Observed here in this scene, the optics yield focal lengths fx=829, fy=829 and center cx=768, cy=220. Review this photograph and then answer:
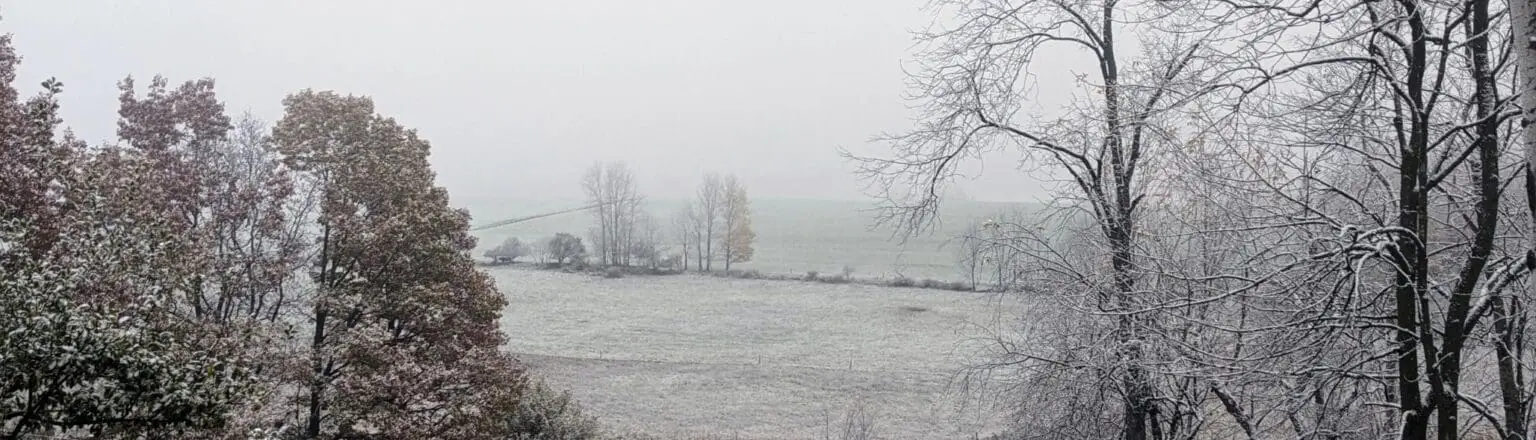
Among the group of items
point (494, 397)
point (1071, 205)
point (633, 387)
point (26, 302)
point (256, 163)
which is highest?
point (256, 163)

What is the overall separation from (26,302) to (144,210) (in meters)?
2.57

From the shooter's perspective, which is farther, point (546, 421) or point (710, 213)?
point (710, 213)

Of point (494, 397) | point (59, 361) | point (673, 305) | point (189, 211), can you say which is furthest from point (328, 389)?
point (673, 305)

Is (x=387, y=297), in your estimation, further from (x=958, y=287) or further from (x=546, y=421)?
(x=958, y=287)

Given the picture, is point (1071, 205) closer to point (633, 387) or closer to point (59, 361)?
point (59, 361)

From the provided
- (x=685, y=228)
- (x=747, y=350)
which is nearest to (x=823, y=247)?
(x=685, y=228)

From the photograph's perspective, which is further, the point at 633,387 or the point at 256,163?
the point at 633,387

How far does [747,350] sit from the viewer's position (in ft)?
105

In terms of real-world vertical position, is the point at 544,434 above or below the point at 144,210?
below

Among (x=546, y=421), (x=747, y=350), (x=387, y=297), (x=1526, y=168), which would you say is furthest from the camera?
(x=747, y=350)

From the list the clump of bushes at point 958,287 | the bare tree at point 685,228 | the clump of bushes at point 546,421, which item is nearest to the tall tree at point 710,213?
the bare tree at point 685,228

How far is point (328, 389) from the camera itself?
11.4m

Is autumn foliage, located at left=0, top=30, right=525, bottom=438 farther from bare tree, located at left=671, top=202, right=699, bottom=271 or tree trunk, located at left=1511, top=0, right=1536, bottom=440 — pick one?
bare tree, located at left=671, top=202, right=699, bottom=271

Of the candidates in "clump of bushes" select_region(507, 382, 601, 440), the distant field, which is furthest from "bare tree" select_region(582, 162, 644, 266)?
"clump of bushes" select_region(507, 382, 601, 440)
